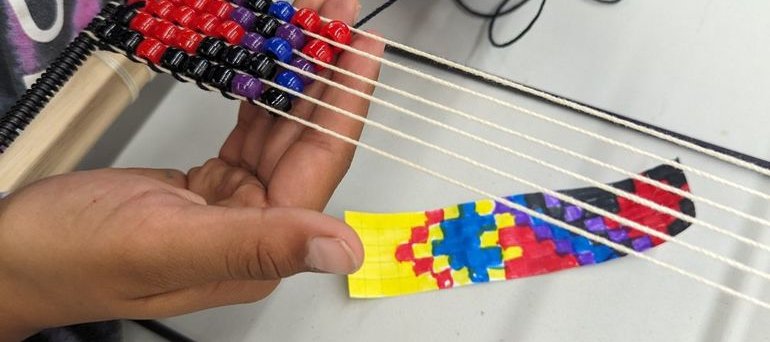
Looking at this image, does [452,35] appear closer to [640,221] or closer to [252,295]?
[640,221]

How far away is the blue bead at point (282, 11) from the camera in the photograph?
0.66 metres

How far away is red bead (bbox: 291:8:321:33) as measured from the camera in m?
0.66

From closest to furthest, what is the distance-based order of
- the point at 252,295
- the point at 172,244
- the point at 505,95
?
the point at 172,244, the point at 252,295, the point at 505,95

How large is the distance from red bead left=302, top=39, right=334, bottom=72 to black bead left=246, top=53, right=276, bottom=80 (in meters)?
0.04

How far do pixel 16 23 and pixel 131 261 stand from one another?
12.3 inches

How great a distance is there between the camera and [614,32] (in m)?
0.88

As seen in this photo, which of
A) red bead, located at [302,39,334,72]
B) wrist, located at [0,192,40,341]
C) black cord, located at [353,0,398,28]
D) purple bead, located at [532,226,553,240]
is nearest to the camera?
wrist, located at [0,192,40,341]

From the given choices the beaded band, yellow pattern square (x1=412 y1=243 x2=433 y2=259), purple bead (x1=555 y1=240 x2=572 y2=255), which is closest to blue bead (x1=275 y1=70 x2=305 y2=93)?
the beaded band

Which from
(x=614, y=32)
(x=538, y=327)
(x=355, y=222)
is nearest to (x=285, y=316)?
(x=355, y=222)

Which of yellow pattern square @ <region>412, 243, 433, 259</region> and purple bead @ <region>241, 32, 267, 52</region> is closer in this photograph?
purple bead @ <region>241, 32, 267, 52</region>

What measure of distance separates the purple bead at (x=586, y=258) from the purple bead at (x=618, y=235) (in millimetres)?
34

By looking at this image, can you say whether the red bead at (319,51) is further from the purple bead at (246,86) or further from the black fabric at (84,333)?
the black fabric at (84,333)

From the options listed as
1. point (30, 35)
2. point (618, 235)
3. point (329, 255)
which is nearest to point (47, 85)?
point (30, 35)

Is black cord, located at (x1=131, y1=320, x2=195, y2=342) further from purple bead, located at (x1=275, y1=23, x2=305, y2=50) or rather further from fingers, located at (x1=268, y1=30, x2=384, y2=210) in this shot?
purple bead, located at (x1=275, y1=23, x2=305, y2=50)
